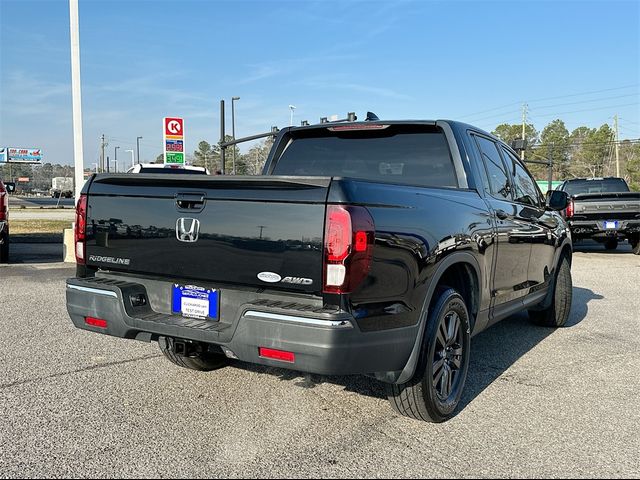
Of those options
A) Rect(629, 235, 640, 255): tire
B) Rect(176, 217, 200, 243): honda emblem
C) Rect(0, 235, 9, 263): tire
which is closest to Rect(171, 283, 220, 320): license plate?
Rect(176, 217, 200, 243): honda emblem

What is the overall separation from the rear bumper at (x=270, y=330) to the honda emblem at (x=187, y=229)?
0.33m

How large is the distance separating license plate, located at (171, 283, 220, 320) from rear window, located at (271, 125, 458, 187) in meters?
1.55

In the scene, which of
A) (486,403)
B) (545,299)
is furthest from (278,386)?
(545,299)

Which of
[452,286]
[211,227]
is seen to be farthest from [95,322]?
[452,286]

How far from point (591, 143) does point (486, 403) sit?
10211 centimetres

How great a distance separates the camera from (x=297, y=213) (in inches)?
108

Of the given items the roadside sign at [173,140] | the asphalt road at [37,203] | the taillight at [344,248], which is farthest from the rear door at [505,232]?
the asphalt road at [37,203]

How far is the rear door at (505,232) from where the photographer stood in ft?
13.8

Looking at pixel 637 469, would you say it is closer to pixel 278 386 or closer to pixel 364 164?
pixel 278 386

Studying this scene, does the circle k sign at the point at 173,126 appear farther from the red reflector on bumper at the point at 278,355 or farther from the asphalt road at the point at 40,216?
the red reflector on bumper at the point at 278,355

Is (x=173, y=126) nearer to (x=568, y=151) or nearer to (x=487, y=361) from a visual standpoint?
(x=487, y=361)

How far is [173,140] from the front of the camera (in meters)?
20.8

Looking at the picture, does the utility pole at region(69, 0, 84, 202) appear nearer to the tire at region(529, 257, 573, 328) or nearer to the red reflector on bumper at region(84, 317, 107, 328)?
the red reflector on bumper at region(84, 317, 107, 328)

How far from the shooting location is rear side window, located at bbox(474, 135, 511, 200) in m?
4.39
